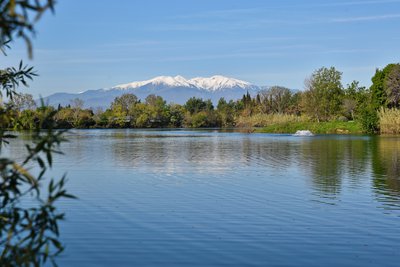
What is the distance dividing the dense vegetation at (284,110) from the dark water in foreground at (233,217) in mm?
3996

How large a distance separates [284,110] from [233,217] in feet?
314

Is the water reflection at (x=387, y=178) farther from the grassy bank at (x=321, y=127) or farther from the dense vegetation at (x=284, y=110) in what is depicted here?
the grassy bank at (x=321, y=127)

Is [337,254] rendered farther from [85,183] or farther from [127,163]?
[127,163]

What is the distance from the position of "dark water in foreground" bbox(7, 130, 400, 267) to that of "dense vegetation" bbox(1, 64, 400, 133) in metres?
4.00

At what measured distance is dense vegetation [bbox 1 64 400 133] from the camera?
6019 cm

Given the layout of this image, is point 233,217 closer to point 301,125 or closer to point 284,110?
point 301,125

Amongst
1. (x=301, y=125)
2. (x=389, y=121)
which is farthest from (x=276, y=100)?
(x=389, y=121)

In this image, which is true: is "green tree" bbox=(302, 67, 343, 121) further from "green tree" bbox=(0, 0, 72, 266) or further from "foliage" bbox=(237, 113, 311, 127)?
"green tree" bbox=(0, 0, 72, 266)

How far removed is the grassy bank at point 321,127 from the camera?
64.5 m

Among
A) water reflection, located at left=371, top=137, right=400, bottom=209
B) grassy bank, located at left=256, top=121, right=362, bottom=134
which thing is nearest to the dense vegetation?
grassy bank, located at left=256, top=121, right=362, bottom=134

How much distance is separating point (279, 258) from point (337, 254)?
1.03 m

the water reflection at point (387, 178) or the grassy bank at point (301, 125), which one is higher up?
the grassy bank at point (301, 125)

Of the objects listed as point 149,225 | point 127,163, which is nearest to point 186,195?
point 149,225

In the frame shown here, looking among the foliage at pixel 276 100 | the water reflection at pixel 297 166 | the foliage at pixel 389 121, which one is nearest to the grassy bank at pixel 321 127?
the foliage at pixel 389 121
